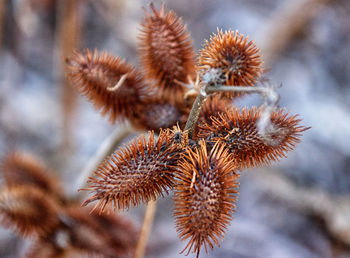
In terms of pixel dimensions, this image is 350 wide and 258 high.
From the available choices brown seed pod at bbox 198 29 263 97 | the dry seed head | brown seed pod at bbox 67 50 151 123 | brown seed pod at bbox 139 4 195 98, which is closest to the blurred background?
the dry seed head

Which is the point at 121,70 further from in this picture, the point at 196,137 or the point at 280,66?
the point at 280,66

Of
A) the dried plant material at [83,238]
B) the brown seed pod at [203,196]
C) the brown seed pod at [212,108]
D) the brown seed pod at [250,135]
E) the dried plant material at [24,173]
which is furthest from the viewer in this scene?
the dried plant material at [24,173]

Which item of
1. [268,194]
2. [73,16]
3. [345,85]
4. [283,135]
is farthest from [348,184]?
[73,16]

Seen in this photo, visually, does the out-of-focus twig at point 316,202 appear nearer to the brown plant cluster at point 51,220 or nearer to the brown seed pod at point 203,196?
the brown plant cluster at point 51,220

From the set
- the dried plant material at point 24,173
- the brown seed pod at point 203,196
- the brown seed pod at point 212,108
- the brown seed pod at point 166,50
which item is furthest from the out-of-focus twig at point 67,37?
the brown seed pod at point 203,196

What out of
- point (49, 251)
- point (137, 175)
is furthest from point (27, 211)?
point (137, 175)
